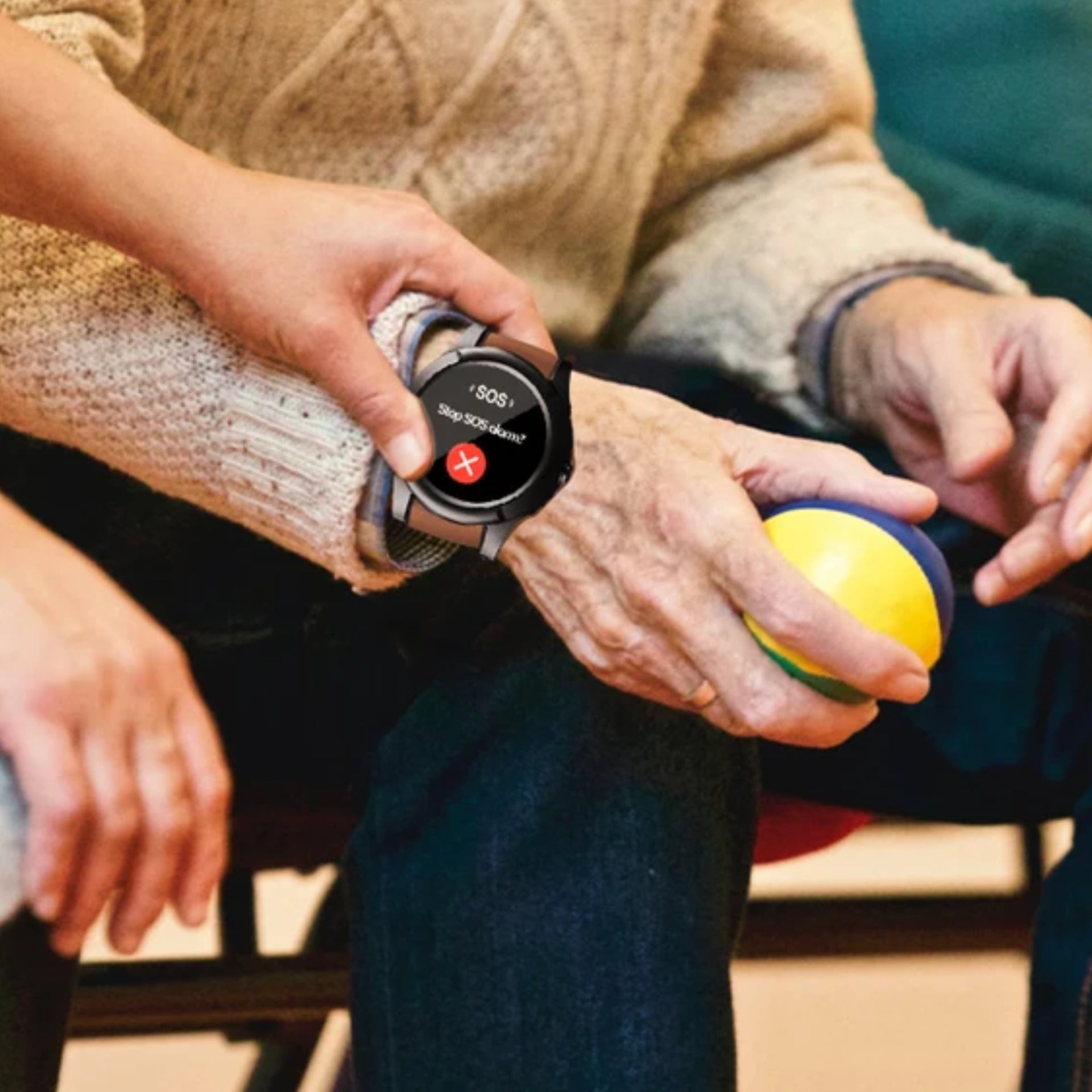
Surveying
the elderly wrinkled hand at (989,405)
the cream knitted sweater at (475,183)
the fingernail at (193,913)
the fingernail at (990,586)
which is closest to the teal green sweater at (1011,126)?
the cream knitted sweater at (475,183)

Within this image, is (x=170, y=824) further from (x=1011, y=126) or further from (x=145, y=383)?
(x=1011, y=126)

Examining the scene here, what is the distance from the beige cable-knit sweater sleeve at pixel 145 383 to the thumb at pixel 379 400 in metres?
0.02

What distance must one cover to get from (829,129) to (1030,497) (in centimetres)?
24

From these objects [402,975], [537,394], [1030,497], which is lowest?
[402,975]

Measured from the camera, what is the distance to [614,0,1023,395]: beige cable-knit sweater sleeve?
68 centimetres

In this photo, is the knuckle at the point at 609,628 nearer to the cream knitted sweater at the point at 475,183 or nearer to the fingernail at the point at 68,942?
the cream knitted sweater at the point at 475,183

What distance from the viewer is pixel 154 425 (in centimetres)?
52

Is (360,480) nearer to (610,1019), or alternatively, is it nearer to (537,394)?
(537,394)

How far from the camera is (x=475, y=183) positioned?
2.07 feet

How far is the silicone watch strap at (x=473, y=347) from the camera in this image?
422mm

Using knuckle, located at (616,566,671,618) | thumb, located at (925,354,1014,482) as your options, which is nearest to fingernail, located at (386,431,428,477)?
knuckle, located at (616,566,671,618)

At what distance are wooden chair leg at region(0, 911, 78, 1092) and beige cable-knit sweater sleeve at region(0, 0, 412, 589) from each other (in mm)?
163

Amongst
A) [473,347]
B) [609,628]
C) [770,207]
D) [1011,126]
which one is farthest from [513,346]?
[1011,126]

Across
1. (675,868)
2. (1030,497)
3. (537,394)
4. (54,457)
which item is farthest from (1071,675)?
(54,457)
